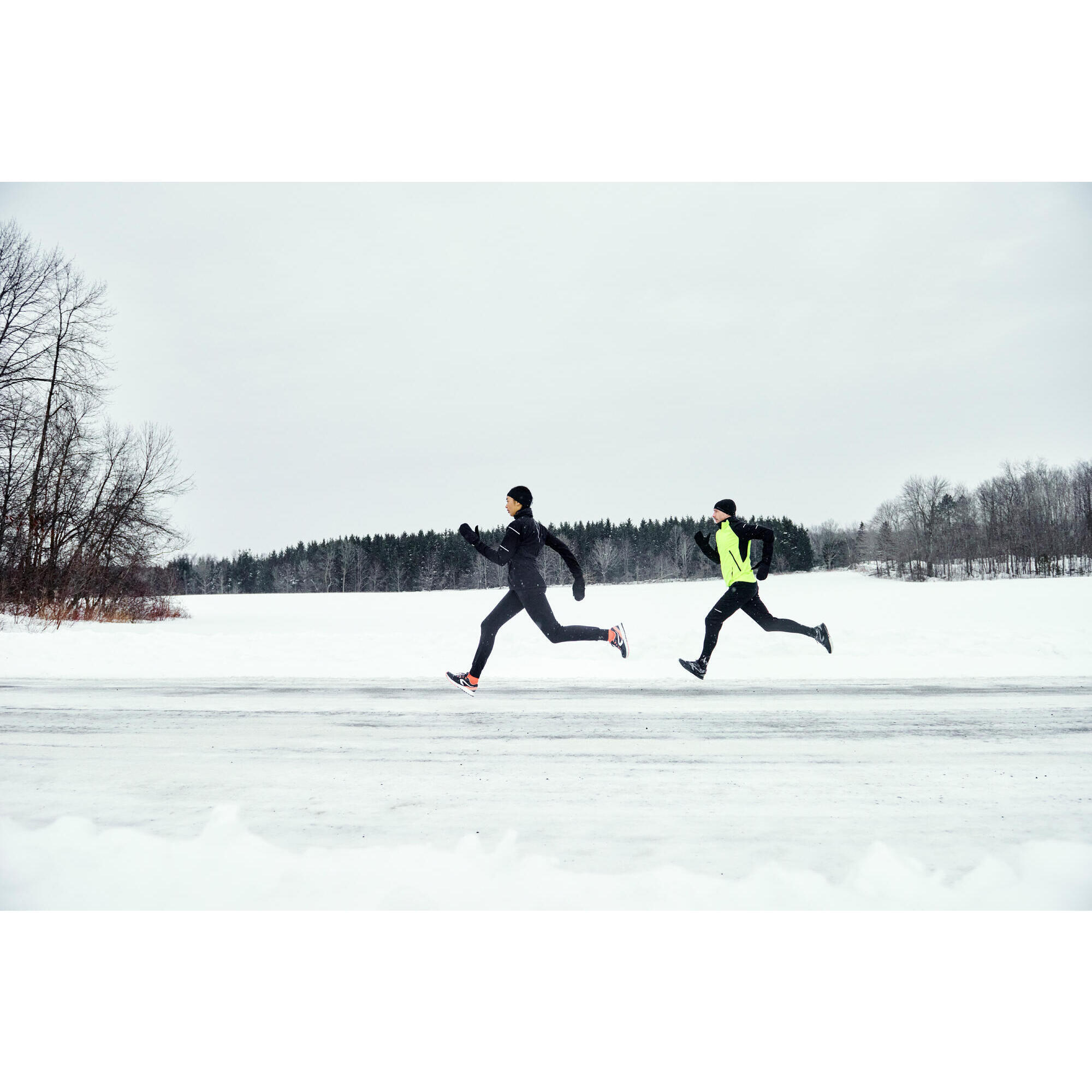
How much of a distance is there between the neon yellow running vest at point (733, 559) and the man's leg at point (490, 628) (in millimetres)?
2700

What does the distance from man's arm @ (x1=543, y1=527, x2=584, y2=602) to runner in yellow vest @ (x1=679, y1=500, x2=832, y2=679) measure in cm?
165

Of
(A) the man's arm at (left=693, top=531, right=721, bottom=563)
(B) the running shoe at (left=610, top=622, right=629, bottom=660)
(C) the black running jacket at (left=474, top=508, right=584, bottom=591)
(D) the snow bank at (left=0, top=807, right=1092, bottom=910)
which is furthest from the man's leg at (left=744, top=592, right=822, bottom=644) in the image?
(D) the snow bank at (left=0, top=807, right=1092, bottom=910)

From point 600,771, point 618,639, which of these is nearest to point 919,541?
point 618,639

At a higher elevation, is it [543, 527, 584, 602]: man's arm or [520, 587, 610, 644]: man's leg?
[543, 527, 584, 602]: man's arm

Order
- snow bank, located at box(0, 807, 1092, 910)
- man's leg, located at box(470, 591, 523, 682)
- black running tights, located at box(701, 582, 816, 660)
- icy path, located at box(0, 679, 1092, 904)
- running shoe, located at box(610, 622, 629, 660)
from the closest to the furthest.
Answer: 1. snow bank, located at box(0, 807, 1092, 910)
2. icy path, located at box(0, 679, 1092, 904)
3. man's leg, located at box(470, 591, 523, 682)
4. running shoe, located at box(610, 622, 629, 660)
5. black running tights, located at box(701, 582, 816, 660)

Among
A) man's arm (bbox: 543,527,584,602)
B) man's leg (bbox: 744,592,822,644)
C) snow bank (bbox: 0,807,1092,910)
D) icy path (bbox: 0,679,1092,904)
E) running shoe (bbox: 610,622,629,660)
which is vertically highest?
man's arm (bbox: 543,527,584,602)

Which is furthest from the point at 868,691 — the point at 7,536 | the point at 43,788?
the point at 7,536

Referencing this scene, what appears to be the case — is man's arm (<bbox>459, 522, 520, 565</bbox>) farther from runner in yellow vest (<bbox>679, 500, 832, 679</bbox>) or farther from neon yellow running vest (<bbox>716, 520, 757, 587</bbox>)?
neon yellow running vest (<bbox>716, 520, 757, 587</bbox>)

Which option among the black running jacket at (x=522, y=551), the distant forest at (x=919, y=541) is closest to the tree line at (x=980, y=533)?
the distant forest at (x=919, y=541)

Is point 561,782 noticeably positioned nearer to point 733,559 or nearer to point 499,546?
point 499,546

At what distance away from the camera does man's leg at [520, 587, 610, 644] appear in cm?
683

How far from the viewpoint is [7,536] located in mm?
15562

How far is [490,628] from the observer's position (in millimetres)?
6844

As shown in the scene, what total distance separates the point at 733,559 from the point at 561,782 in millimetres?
4468
